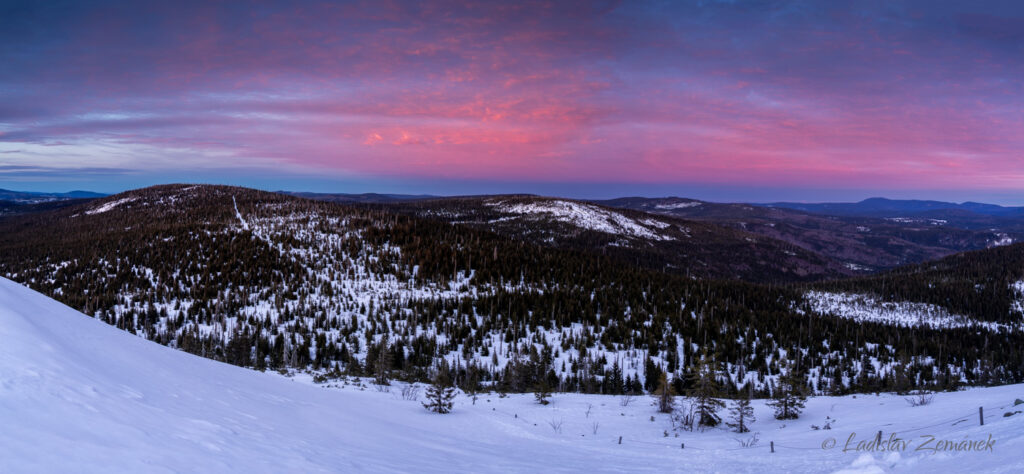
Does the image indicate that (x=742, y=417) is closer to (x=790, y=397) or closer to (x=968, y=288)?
(x=790, y=397)

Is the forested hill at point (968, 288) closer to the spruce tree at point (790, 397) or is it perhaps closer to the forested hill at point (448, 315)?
the forested hill at point (448, 315)

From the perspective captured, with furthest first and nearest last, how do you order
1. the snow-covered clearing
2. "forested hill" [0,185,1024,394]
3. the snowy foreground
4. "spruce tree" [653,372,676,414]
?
1. the snow-covered clearing
2. "forested hill" [0,185,1024,394]
3. "spruce tree" [653,372,676,414]
4. the snowy foreground

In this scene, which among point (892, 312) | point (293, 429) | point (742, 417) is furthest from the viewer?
point (892, 312)

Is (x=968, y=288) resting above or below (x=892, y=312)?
above

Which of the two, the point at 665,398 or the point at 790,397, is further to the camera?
the point at 665,398

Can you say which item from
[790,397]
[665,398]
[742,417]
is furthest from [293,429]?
[790,397]

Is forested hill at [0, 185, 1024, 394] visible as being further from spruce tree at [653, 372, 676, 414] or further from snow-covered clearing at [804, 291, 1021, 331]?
spruce tree at [653, 372, 676, 414]

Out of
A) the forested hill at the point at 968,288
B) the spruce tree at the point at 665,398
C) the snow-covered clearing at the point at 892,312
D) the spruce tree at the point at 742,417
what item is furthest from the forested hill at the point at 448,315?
the forested hill at the point at 968,288

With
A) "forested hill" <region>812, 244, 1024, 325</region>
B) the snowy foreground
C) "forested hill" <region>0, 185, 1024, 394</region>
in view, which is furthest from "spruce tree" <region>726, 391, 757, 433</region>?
"forested hill" <region>812, 244, 1024, 325</region>
